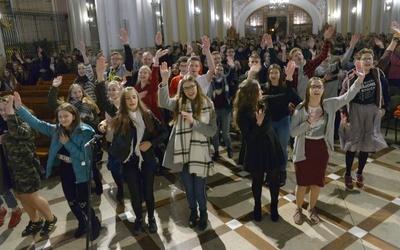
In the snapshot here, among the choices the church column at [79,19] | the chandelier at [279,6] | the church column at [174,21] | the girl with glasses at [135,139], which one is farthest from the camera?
the chandelier at [279,6]

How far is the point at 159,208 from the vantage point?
4273 mm

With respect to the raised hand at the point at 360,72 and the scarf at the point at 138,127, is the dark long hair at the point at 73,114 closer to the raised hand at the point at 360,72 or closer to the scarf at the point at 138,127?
the scarf at the point at 138,127

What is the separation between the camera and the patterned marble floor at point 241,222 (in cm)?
344

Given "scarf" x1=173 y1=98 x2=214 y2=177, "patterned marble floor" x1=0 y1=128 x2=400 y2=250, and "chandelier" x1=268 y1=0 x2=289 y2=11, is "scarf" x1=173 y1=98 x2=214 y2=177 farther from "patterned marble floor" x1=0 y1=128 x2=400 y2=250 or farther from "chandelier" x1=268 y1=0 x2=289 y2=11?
"chandelier" x1=268 y1=0 x2=289 y2=11

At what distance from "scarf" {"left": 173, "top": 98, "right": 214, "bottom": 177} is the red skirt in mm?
1022

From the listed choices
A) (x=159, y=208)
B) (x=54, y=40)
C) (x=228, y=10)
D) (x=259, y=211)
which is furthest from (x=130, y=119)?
(x=228, y=10)

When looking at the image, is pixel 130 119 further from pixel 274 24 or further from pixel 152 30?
pixel 274 24

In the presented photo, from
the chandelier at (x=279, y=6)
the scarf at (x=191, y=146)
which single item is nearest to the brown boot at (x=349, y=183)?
the scarf at (x=191, y=146)

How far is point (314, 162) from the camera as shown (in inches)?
140

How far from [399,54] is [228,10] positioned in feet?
90.4

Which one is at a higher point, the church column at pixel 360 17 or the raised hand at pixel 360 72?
the church column at pixel 360 17

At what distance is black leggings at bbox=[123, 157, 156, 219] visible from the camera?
3.44 metres

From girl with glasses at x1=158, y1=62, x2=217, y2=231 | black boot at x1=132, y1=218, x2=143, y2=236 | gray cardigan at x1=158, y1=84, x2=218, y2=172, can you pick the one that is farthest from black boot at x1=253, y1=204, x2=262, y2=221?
black boot at x1=132, y1=218, x2=143, y2=236

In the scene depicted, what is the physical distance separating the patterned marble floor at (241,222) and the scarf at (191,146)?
74 cm
